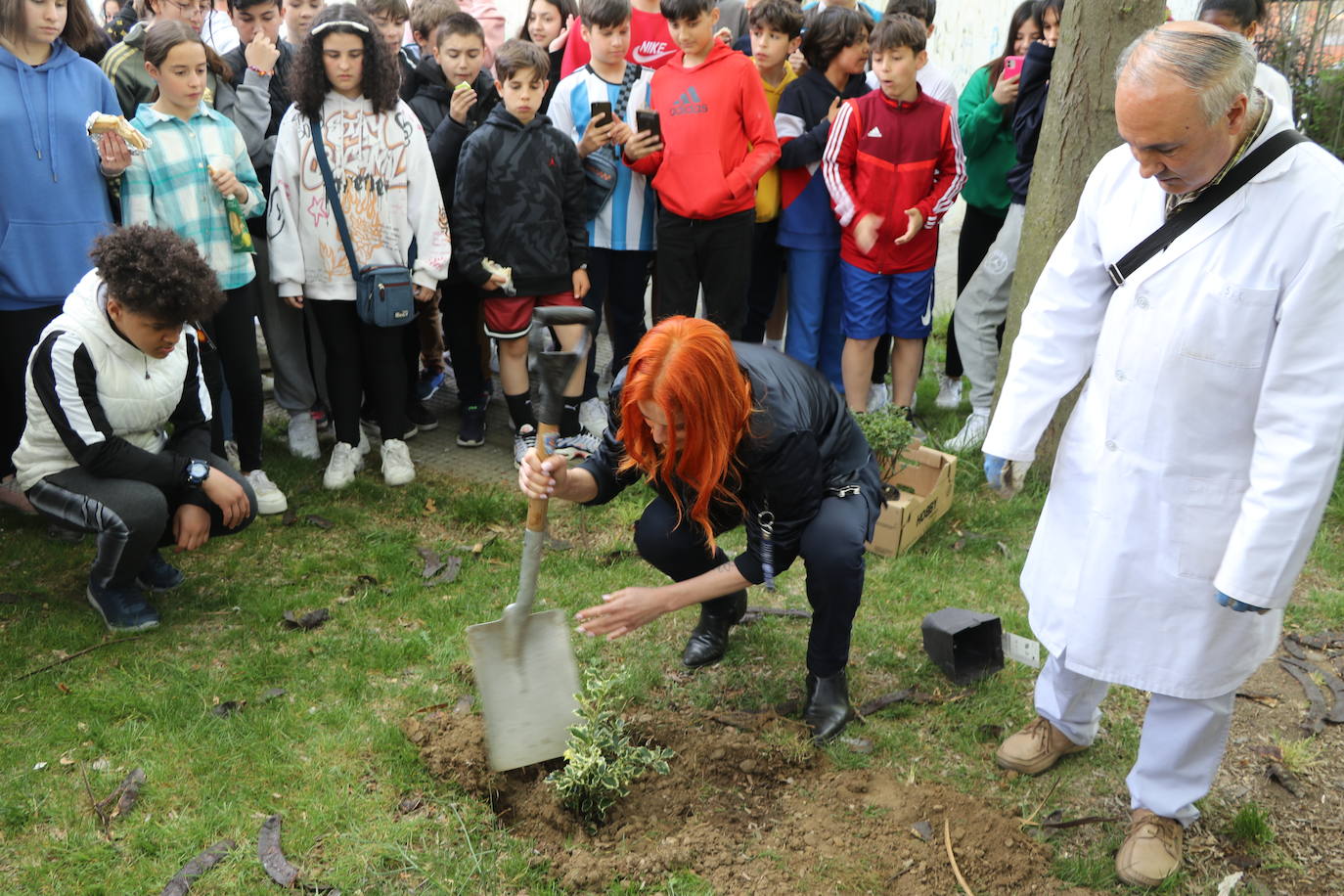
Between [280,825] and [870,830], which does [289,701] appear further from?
[870,830]

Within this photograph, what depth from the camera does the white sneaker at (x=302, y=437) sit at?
18.5 ft

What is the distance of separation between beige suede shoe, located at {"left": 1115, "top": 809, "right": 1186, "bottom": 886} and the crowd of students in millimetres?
2907

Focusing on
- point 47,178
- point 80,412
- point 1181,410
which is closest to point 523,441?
point 80,412

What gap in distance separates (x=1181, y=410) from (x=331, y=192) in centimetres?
379

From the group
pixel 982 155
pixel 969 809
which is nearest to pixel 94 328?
pixel 969 809

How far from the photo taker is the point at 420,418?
6.14 m

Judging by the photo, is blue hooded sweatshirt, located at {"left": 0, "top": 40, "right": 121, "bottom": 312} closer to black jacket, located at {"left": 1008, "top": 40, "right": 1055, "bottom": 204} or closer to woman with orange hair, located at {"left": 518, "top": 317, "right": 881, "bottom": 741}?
woman with orange hair, located at {"left": 518, "top": 317, "right": 881, "bottom": 741}

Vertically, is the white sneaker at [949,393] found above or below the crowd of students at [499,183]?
below

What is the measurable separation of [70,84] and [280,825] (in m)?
3.13

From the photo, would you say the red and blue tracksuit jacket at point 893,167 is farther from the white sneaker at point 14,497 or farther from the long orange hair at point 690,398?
the white sneaker at point 14,497

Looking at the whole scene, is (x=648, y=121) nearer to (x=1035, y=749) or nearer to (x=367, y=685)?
(x=367, y=685)

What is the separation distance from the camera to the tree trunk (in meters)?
4.91

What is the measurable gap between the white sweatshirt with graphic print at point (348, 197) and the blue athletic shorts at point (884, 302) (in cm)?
215

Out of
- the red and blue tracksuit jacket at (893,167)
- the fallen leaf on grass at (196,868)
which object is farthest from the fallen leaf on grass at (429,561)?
the red and blue tracksuit jacket at (893,167)
